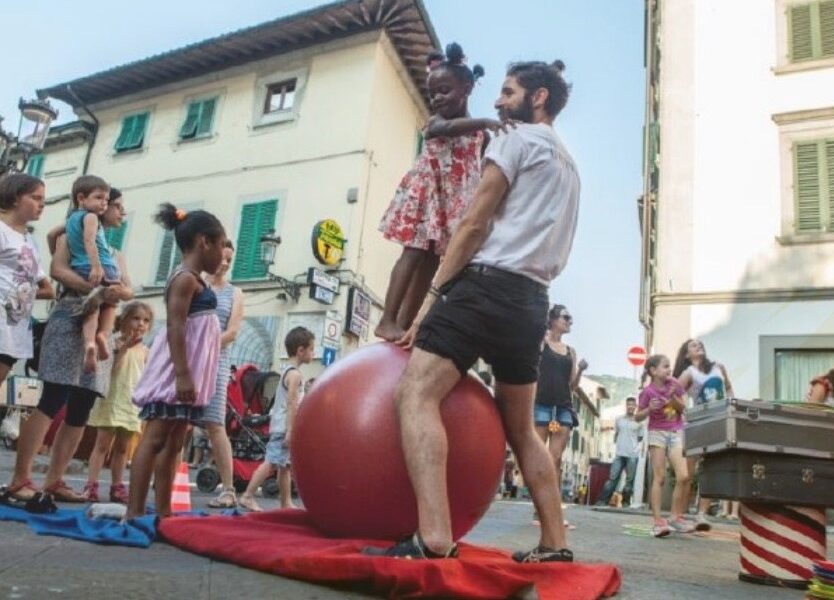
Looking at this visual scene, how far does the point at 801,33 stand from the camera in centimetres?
1334

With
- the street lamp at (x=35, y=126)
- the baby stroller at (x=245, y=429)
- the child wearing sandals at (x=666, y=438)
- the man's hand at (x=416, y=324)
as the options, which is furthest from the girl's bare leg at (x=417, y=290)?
the street lamp at (x=35, y=126)

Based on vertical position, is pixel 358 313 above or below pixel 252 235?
below

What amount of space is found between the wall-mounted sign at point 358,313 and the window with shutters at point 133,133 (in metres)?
8.04

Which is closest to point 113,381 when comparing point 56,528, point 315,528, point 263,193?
point 56,528

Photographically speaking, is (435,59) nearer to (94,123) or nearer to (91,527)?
(91,527)

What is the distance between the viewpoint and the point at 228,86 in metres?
18.5

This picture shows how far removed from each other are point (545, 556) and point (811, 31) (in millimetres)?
13648

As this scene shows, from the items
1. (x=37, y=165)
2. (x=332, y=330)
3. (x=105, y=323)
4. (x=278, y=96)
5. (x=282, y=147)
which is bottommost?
(x=105, y=323)

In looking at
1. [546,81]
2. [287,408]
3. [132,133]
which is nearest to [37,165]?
[132,133]

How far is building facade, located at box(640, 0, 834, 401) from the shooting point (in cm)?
1203

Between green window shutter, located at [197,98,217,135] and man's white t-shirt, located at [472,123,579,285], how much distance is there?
16874mm

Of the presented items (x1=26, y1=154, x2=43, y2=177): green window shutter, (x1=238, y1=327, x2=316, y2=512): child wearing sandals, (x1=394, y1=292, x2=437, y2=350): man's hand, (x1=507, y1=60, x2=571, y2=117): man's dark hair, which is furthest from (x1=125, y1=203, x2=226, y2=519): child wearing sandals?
(x1=26, y1=154, x2=43, y2=177): green window shutter

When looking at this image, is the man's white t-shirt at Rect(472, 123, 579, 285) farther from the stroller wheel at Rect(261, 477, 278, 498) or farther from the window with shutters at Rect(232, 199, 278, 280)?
the window with shutters at Rect(232, 199, 278, 280)

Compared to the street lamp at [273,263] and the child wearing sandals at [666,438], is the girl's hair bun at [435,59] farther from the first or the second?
the street lamp at [273,263]
